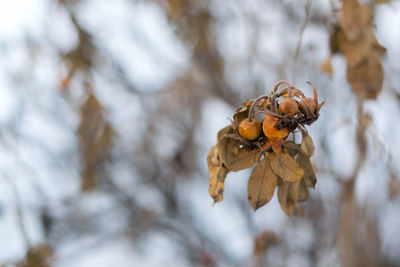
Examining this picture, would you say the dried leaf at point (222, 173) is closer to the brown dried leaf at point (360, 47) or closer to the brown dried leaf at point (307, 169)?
the brown dried leaf at point (307, 169)

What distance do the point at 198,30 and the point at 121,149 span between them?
1.37 metres

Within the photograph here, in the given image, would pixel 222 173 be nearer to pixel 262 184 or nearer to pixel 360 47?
pixel 262 184

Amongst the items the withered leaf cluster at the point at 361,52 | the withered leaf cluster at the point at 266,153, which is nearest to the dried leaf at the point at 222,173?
the withered leaf cluster at the point at 266,153

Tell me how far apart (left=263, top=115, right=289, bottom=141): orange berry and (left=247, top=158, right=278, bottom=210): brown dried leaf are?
0.05 metres

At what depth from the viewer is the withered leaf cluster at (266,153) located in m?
0.60

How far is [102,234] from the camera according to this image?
3.40 m

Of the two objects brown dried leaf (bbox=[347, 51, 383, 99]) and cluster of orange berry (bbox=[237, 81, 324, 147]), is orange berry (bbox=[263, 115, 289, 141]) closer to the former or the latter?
cluster of orange berry (bbox=[237, 81, 324, 147])

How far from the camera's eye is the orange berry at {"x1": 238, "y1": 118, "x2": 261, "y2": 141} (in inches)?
24.0

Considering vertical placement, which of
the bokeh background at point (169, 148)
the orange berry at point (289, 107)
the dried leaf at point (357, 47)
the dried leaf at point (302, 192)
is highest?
the bokeh background at point (169, 148)

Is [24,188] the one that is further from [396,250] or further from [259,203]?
[396,250]

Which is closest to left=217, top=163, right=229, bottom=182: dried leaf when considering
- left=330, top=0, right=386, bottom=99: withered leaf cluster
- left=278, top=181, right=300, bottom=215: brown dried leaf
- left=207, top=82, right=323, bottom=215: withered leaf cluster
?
left=207, top=82, right=323, bottom=215: withered leaf cluster

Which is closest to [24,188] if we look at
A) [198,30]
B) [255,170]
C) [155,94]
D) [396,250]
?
[155,94]

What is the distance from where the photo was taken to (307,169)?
0.65 m

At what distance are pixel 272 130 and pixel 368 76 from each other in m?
0.46
